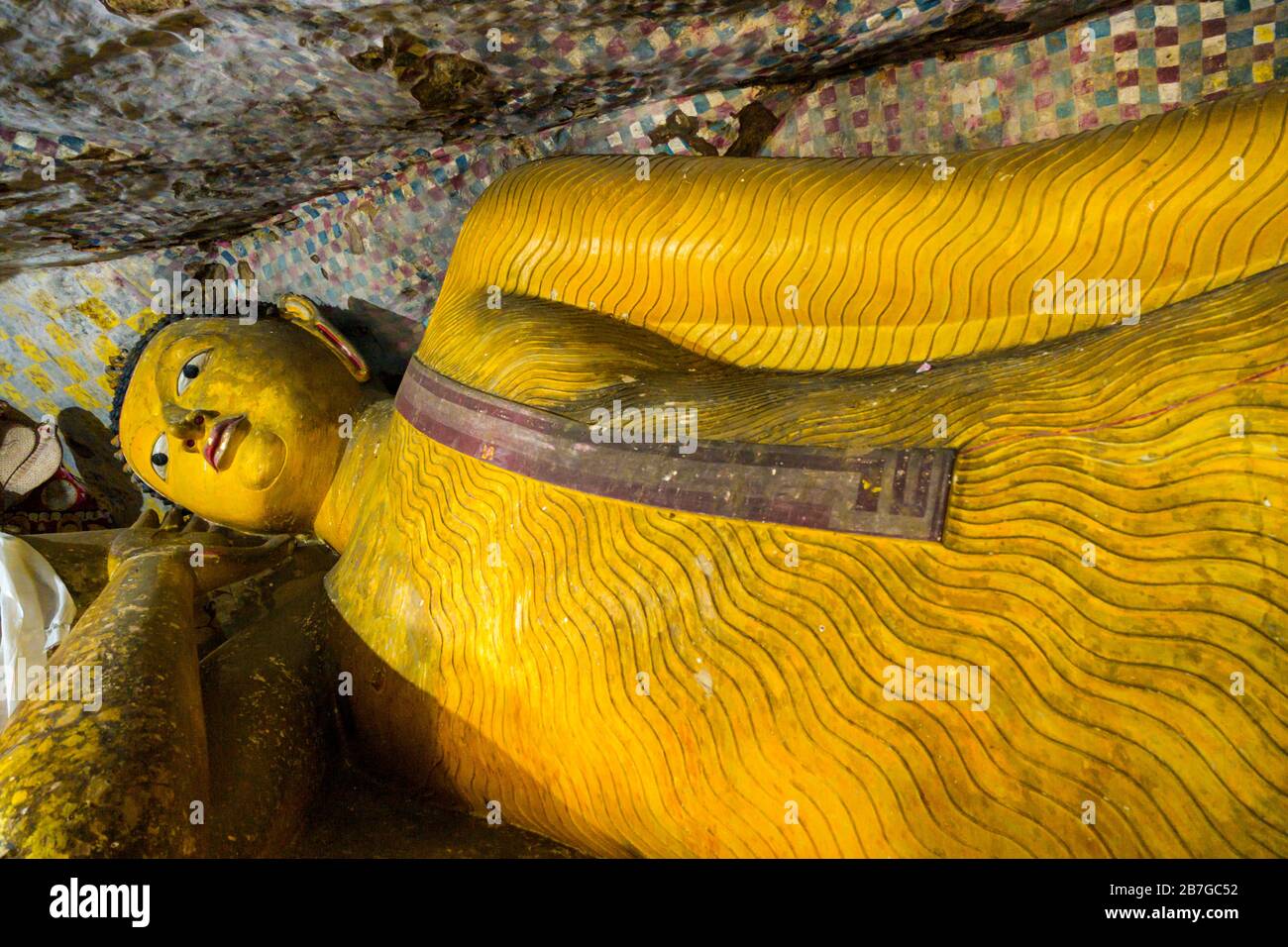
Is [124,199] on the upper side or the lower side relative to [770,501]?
upper

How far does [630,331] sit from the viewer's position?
2572 millimetres

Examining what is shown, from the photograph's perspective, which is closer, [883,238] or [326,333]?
[883,238]

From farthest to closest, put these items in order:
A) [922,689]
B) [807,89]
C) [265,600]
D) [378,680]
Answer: [265,600] → [807,89] → [378,680] → [922,689]

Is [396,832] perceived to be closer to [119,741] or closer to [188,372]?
[119,741]

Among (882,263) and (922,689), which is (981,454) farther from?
(882,263)

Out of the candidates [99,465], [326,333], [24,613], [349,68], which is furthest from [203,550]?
[99,465]

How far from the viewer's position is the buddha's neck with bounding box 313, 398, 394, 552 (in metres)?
3.07

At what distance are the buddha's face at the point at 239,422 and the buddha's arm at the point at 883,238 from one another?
0.54 meters

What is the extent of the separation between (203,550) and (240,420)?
17.1 inches

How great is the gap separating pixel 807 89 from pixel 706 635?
72.9 inches

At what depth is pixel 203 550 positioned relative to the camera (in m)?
2.86

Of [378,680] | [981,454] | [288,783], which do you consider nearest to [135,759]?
[288,783]

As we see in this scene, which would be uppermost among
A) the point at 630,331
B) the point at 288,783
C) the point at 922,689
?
the point at 630,331

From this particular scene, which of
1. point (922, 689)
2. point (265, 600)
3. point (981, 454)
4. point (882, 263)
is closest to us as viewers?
point (922, 689)
